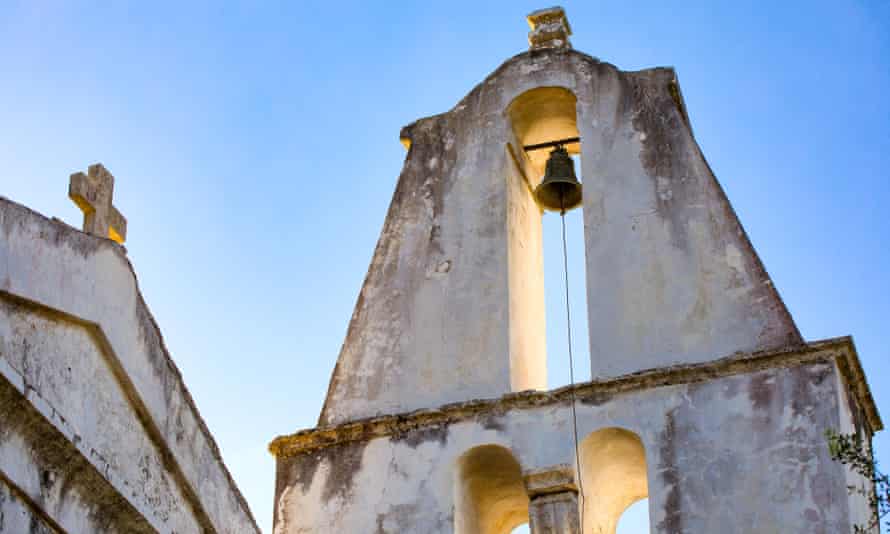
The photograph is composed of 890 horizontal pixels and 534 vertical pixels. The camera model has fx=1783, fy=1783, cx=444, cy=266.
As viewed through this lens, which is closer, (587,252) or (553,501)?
(553,501)

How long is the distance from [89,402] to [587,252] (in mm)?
4528

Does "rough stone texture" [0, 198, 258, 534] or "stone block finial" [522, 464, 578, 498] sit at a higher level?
"stone block finial" [522, 464, 578, 498]

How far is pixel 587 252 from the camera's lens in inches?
443

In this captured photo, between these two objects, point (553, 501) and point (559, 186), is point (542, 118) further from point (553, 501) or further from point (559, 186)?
point (553, 501)

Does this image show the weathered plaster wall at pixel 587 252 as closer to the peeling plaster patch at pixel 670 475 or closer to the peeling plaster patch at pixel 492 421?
the peeling plaster patch at pixel 492 421

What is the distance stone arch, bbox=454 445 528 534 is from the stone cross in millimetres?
3389

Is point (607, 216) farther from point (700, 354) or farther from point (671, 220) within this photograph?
point (700, 354)

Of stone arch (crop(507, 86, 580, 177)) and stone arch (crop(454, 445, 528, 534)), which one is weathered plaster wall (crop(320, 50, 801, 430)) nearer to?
stone arch (crop(507, 86, 580, 177))

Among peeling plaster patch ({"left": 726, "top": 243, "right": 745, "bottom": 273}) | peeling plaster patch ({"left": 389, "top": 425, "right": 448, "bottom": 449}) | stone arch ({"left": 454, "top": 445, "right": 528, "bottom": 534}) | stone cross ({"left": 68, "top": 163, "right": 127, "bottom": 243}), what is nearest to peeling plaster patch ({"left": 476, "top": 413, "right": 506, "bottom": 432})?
stone arch ({"left": 454, "top": 445, "right": 528, "bottom": 534})

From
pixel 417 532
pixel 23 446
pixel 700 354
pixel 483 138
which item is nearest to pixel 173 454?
pixel 23 446

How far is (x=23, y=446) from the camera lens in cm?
694

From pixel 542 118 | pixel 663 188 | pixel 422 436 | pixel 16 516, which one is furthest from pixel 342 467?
pixel 16 516

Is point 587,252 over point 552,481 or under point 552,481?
over

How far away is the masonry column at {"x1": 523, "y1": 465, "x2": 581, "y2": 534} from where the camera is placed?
33.6ft
